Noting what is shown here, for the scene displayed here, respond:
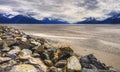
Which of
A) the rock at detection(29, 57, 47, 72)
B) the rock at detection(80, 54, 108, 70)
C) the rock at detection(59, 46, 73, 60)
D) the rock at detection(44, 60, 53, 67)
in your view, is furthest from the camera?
the rock at detection(59, 46, 73, 60)

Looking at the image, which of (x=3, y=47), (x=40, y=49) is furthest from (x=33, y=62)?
(x=3, y=47)

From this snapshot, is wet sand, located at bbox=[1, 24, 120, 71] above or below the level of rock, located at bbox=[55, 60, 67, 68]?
below

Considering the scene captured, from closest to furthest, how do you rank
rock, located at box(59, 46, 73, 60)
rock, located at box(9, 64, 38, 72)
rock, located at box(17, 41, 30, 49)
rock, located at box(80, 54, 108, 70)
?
rock, located at box(9, 64, 38, 72) → rock, located at box(80, 54, 108, 70) → rock, located at box(59, 46, 73, 60) → rock, located at box(17, 41, 30, 49)

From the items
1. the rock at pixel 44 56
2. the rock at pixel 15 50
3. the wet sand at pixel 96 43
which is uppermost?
the rock at pixel 15 50

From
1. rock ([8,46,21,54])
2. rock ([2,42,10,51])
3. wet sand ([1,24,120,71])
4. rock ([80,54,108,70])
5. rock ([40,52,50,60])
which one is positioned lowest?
wet sand ([1,24,120,71])

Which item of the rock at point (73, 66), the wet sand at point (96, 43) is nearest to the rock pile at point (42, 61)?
the rock at point (73, 66)

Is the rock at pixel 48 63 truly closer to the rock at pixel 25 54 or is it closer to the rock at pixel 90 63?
the rock at pixel 25 54

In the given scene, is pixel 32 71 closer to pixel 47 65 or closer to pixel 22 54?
pixel 47 65

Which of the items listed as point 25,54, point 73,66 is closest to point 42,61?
point 25,54

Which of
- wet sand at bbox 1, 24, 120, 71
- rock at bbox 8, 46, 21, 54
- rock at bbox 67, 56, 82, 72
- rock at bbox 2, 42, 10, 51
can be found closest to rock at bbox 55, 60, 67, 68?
rock at bbox 67, 56, 82, 72

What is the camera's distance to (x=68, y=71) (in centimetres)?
1075

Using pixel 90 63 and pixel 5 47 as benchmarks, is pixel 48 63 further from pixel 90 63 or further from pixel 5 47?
pixel 5 47

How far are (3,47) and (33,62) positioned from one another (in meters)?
3.80

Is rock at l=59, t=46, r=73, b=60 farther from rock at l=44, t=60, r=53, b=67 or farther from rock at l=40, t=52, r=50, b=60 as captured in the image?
rock at l=44, t=60, r=53, b=67
